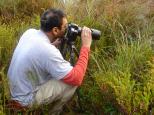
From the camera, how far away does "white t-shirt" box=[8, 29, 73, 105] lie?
4359mm

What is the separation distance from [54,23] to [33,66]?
454mm

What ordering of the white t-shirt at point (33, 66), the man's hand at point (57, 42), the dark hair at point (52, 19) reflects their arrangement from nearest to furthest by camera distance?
the white t-shirt at point (33, 66)
the dark hair at point (52, 19)
the man's hand at point (57, 42)

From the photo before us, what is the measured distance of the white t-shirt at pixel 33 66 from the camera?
4.36 metres

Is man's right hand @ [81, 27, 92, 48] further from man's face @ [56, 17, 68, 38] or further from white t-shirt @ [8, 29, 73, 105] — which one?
white t-shirt @ [8, 29, 73, 105]

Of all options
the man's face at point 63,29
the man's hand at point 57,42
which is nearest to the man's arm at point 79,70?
the man's face at point 63,29

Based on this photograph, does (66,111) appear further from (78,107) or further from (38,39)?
(38,39)

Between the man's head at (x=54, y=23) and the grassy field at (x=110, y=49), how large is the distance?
0.56 m

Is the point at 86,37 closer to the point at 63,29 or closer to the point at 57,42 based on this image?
the point at 63,29

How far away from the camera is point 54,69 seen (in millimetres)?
4355


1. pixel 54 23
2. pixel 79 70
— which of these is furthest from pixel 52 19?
pixel 79 70

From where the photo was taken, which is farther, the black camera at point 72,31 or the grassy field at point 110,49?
the black camera at point 72,31

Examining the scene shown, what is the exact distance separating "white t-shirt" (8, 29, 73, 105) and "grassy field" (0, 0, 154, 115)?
0.47 feet

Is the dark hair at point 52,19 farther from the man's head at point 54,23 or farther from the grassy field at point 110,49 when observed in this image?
the grassy field at point 110,49

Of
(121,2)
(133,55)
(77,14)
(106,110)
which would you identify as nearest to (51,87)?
(106,110)
